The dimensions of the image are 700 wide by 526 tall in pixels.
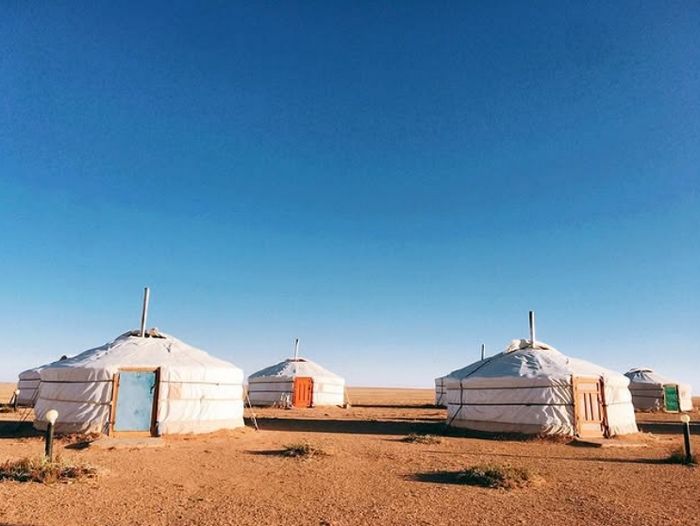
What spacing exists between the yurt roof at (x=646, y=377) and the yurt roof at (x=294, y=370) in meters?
15.1

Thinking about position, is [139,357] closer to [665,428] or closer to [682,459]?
[682,459]

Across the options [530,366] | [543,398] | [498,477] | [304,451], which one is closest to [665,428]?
[530,366]

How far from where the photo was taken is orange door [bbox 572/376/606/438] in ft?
45.3

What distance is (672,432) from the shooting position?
54.9ft

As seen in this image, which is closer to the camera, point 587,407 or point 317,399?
point 587,407

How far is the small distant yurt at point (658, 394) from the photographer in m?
26.9

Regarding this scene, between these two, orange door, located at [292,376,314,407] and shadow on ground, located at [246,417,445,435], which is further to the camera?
orange door, located at [292,376,314,407]

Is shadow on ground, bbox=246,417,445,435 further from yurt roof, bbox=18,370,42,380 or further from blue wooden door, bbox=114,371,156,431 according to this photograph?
yurt roof, bbox=18,370,42,380

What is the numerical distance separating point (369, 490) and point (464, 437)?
7353 millimetres

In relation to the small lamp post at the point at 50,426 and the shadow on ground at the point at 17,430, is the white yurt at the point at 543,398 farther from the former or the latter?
the shadow on ground at the point at 17,430

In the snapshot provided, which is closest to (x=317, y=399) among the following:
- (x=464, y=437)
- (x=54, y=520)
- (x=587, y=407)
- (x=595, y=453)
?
(x=464, y=437)

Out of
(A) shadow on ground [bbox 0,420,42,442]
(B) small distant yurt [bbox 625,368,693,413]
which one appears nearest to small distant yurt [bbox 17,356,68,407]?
(A) shadow on ground [bbox 0,420,42,442]

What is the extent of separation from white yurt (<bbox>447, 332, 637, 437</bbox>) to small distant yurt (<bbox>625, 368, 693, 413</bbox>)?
44.6 feet

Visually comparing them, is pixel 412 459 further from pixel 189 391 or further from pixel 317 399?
pixel 317 399
